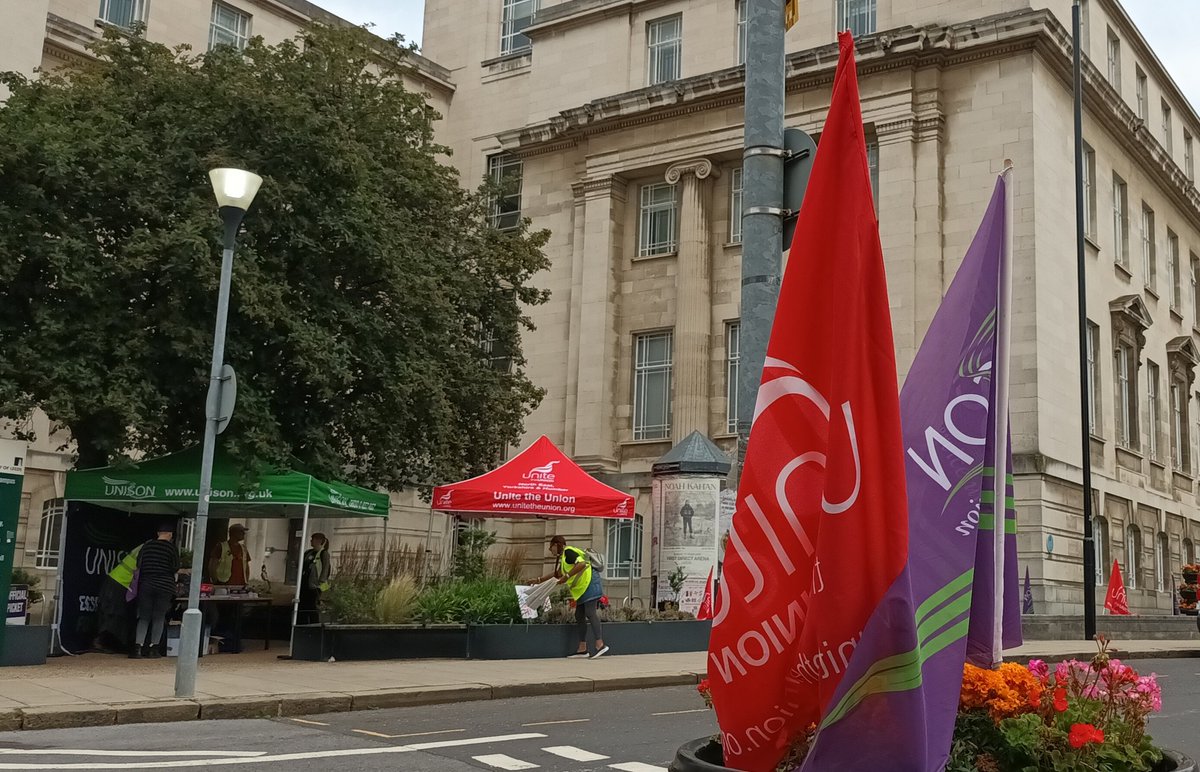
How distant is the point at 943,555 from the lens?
4.33 m

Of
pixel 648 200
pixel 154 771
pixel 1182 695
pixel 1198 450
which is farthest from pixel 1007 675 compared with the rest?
pixel 1198 450

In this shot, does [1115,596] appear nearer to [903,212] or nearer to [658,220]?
[903,212]

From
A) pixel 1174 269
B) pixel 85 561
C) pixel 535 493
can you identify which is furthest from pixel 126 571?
pixel 1174 269

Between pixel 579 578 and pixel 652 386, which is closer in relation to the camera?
pixel 579 578

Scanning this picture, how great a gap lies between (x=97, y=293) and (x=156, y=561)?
155 inches

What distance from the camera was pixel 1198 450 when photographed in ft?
132

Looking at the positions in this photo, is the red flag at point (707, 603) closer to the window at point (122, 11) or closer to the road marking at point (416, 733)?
the road marking at point (416, 733)

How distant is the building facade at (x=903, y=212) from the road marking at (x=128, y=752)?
2260cm

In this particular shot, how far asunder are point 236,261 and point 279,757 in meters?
9.93

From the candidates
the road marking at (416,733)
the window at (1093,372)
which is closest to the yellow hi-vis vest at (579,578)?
the road marking at (416,733)

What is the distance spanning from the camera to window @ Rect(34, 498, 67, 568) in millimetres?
31484

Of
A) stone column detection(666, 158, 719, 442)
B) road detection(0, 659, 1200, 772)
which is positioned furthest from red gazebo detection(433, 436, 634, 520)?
stone column detection(666, 158, 719, 442)

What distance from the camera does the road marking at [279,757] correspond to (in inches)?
323

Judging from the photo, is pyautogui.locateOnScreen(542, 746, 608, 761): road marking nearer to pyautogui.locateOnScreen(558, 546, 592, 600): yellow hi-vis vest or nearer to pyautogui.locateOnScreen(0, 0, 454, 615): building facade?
pyautogui.locateOnScreen(558, 546, 592, 600): yellow hi-vis vest
